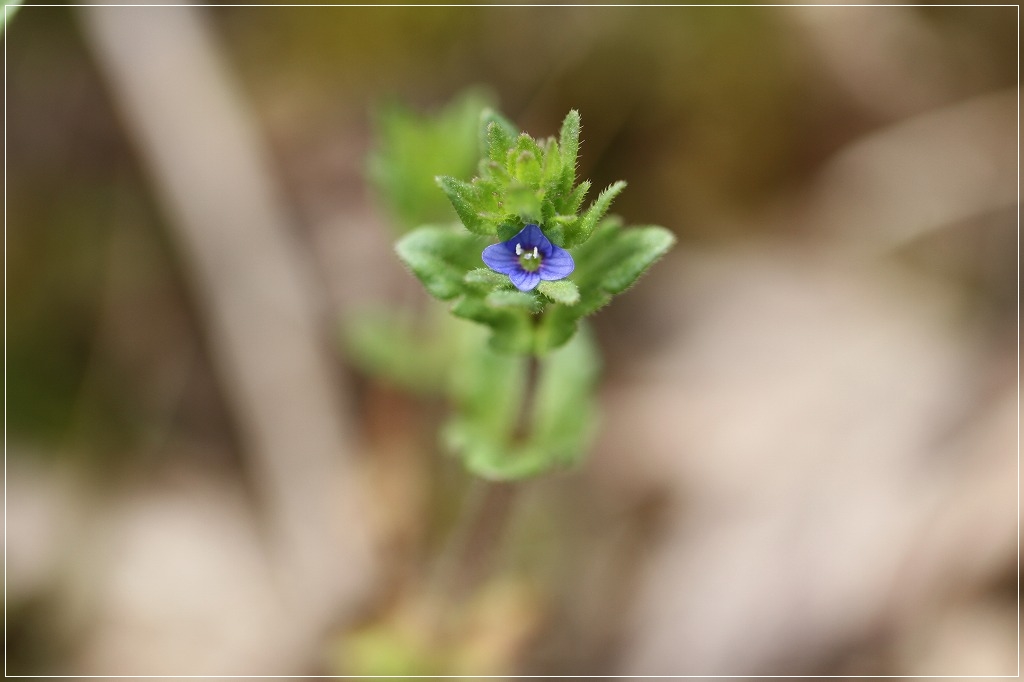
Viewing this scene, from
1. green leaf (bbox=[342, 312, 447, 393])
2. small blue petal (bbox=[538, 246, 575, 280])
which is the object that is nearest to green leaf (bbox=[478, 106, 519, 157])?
small blue petal (bbox=[538, 246, 575, 280])

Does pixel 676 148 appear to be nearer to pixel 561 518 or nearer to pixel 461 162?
pixel 461 162

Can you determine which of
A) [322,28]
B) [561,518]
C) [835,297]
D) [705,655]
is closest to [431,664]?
[561,518]

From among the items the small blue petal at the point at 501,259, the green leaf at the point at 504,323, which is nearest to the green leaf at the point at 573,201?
the small blue petal at the point at 501,259

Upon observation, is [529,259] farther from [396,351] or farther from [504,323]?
[396,351]

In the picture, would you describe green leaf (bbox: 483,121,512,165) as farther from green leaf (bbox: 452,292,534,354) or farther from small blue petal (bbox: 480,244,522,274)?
green leaf (bbox: 452,292,534,354)

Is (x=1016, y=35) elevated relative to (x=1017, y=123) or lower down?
elevated
